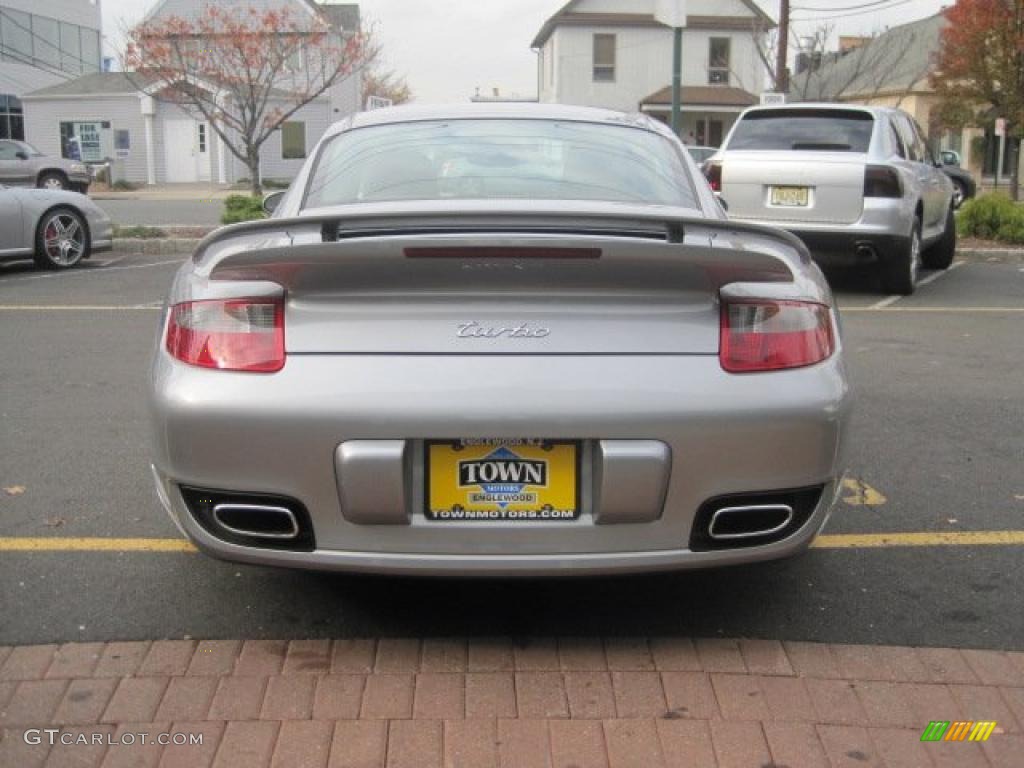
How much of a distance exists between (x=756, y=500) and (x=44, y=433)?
3750mm

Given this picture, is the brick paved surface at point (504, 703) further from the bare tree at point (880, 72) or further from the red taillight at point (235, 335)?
the bare tree at point (880, 72)

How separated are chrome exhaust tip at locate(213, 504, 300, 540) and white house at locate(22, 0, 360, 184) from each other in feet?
122

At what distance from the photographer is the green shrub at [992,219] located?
46.3ft

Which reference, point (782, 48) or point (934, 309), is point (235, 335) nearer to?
point (934, 309)

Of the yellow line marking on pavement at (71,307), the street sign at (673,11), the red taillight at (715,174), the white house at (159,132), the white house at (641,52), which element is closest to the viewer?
the yellow line marking on pavement at (71,307)

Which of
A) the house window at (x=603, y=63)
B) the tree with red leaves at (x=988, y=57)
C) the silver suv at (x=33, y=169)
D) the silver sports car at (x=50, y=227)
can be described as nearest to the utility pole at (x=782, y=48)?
the tree with red leaves at (x=988, y=57)

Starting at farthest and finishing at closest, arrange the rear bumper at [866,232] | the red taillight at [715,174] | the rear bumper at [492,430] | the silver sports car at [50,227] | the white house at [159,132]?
the white house at [159,132]
the silver sports car at [50,227]
the red taillight at [715,174]
the rear bumper at [866,232]
the rear bumper at [492,430]

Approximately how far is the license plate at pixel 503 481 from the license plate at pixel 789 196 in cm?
750

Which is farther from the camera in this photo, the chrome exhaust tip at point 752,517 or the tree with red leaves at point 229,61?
the tree with red leaves at point 229,61

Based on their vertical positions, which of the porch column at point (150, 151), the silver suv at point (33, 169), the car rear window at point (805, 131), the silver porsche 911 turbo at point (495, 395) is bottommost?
the silver porsche 911 turbo at point (495, 395)

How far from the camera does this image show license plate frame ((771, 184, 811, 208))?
32.0 feet

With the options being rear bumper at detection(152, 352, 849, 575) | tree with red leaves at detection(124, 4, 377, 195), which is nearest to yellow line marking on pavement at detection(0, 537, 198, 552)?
rear bumper at detection(152, 352, 849, 575)

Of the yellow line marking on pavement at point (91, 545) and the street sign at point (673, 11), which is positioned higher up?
the street sign at point (673, 11)

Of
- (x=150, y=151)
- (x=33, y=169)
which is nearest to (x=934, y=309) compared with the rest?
(x=33, y=169)
